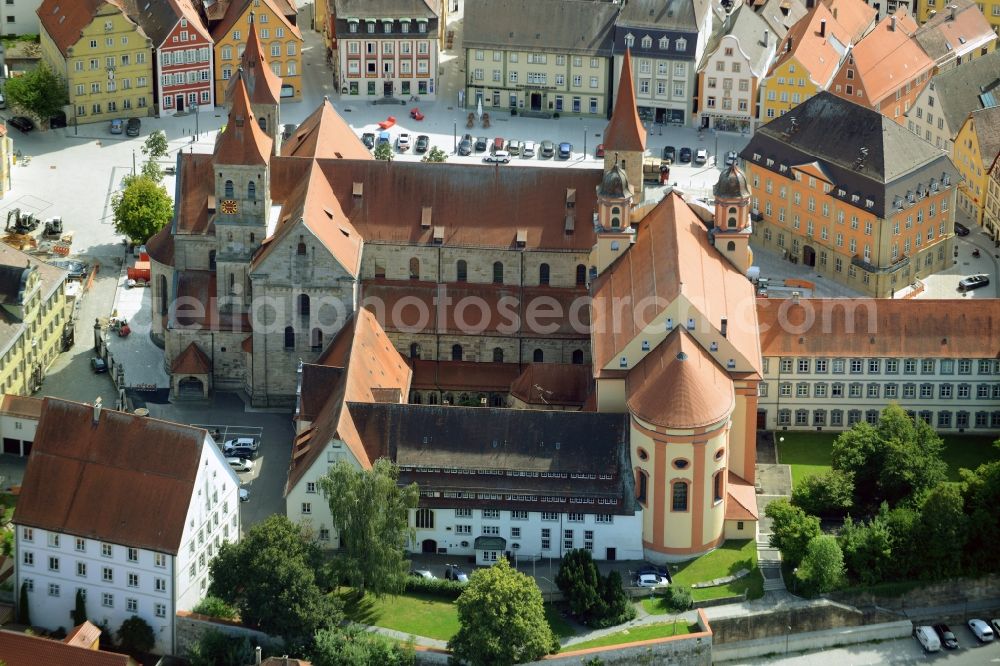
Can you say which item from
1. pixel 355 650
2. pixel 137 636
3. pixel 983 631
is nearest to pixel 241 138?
pixel 137 636

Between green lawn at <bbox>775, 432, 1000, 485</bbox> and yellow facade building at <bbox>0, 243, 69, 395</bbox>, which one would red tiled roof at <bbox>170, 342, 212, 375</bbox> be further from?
green lawn at <bbox>775, 432, 1000, 485</bbox>

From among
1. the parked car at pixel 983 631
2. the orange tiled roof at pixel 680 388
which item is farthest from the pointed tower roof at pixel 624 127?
the parked car at pixel 983 631

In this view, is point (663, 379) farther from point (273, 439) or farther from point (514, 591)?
point (273, 439)

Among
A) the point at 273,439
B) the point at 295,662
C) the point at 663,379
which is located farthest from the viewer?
the point at 273,439

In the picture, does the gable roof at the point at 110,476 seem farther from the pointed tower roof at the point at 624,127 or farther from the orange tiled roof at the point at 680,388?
the pointed tower roof at the point at 624,127

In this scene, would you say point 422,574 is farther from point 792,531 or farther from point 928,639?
point 928,639

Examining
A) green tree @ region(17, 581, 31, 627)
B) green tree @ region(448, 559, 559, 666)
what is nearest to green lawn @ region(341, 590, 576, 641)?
green tree @ region(448, 559, 559, 666)

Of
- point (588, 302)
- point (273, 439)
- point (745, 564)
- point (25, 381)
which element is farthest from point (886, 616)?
point (25, 381)
